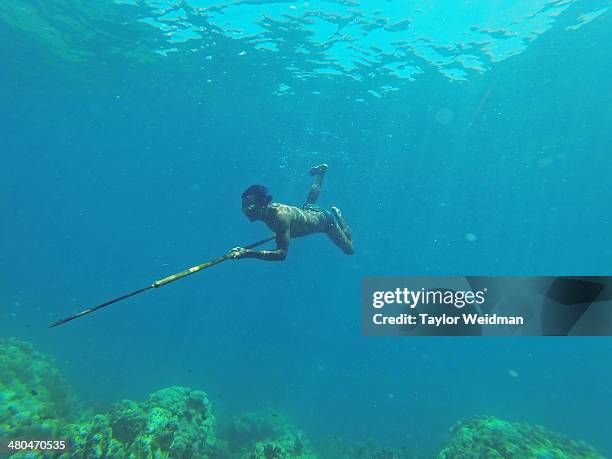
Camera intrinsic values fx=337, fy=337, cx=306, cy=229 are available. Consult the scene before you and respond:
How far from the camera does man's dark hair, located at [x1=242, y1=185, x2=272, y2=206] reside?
23.6ft

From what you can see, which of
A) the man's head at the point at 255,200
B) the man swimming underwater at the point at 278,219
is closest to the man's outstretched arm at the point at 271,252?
the man swimming underwater at the point at 278,219

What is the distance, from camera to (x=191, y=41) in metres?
22.7

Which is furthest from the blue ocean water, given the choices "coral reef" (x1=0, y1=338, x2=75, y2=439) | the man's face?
the man's face

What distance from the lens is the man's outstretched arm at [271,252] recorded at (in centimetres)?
630

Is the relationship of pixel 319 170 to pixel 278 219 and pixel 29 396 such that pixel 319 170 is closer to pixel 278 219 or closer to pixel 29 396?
pixel 278 219

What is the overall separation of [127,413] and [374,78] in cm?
2420

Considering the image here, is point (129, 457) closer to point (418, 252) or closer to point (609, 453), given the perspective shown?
point (609, 453)

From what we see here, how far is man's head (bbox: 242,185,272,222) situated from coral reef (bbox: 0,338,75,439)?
9.13 meters

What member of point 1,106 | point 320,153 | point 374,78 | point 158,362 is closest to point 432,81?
point 374,78

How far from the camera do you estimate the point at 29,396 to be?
11.9 metres

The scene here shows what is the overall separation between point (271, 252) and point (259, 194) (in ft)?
4.27

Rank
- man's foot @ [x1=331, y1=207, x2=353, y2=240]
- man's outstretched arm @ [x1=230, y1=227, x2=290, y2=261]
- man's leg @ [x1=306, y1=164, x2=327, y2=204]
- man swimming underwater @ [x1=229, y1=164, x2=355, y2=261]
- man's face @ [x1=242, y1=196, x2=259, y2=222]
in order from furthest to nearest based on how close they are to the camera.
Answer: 1. man's leg @ [x1=306, y1=164, x2=327, y2=204]
2. man's foot @ [x1=331, y1=207, x2=353, y2=240]
3. man's face @ [x1=242, y1=196, x2=259, y2=222]
4. man swimming underwater @ [x1=229, y1=164, x2=355, y2=261]
5. man's outstretched arm @ [x1=230, y1=227, x2=290, y2=261]

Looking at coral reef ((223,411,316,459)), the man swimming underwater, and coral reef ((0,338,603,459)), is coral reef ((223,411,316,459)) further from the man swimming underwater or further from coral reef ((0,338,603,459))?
the man swimming underwater

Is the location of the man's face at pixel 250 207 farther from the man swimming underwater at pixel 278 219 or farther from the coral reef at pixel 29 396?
the coral reef at pixel 29 396
